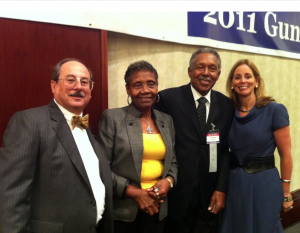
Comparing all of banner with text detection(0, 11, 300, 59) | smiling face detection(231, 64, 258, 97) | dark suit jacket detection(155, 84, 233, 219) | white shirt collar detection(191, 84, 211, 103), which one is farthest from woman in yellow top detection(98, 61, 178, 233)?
smiling face detection(231, 64, 258, 97)

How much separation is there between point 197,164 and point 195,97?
0.52 metres

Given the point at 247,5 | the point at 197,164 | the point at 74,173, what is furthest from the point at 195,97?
the point at 247,5

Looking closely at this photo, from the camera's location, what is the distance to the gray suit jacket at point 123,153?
5.04ft

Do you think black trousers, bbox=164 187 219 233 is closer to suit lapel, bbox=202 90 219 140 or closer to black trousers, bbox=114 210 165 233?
black trousers, bbox=114 210 165 233

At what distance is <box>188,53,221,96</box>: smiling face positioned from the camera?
1837mm

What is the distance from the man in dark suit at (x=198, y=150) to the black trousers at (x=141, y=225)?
0.69ft

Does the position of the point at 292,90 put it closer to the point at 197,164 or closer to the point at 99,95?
the point at 197,164

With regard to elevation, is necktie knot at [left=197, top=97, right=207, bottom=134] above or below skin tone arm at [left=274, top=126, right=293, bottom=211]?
above

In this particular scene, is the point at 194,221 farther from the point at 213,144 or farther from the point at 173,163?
the point at 213,144

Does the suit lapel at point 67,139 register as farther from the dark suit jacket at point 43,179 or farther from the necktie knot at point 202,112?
the necktie knot at point 202,112

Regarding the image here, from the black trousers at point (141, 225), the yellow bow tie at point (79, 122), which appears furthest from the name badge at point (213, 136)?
the yellow bow tie at point (79, 122)

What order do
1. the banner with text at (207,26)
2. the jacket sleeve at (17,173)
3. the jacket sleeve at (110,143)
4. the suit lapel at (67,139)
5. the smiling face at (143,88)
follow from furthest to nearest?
1. the banner with text at (207,26)
2. the smiling face at (143,88)
3. the jacket sleeve at (110,143)
4. the suit lapel at (67,139)
5. the jacket sleeve at (17,173)

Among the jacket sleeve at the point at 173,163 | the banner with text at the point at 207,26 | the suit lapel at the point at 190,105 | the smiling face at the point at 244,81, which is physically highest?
the banner with text at the point at 207,26

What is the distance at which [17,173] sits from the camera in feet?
3.56
